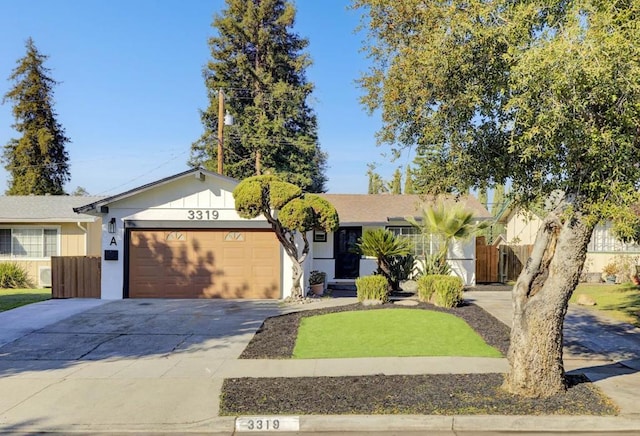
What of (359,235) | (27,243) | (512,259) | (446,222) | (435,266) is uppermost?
(446,222)

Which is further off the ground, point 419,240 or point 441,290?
point 419,240

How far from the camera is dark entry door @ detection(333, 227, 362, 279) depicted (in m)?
21.5

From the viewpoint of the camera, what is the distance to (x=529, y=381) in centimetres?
644

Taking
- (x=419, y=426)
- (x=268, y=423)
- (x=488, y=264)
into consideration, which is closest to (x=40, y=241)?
(x=268, y=423)

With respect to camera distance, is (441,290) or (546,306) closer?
(546,306)

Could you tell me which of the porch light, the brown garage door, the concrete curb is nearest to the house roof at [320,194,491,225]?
the brown garage door

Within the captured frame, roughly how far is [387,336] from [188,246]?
323 inches

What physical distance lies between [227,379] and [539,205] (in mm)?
5133

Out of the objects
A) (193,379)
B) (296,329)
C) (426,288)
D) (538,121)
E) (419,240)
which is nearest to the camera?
(538,121)

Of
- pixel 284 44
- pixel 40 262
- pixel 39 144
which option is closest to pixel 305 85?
pixel 284 44

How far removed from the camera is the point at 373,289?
13672 millimetres

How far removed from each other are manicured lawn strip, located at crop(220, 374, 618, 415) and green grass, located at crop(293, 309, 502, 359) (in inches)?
64.4

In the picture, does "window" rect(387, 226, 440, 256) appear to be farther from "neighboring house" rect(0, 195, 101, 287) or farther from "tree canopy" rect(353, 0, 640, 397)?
"neighboring house" rect(0, 195, 101, 287)

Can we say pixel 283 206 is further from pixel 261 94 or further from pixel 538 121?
pixel 261 94
